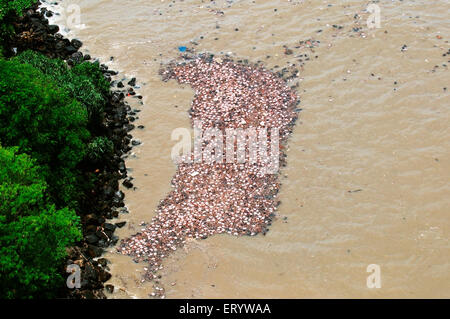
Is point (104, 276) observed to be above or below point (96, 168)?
below

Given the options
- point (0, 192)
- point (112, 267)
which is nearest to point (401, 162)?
point (112, 267)

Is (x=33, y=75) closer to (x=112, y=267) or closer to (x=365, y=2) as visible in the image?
(x=112, y=267)

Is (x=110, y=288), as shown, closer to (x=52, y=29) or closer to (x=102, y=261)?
(x=102, y=261)

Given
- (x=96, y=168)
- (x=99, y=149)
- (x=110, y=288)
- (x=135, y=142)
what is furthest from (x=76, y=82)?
(x=110, y=288)

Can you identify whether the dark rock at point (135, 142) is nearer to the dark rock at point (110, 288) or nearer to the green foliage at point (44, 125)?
the green foliage at point (44, 125)

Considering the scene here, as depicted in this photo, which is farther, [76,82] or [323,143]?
[76,82]

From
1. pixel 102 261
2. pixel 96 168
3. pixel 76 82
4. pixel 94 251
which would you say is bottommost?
pixel 102 261
